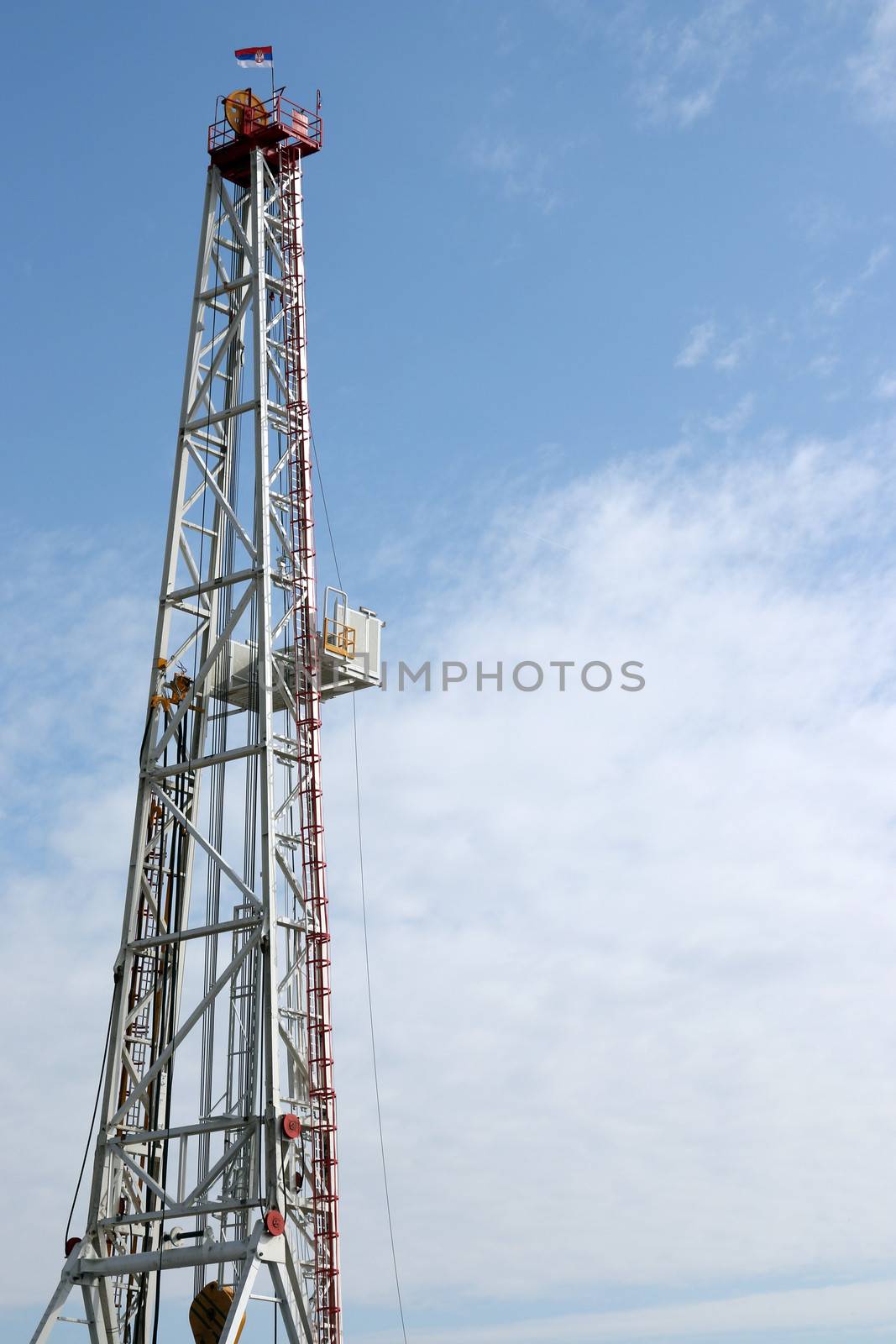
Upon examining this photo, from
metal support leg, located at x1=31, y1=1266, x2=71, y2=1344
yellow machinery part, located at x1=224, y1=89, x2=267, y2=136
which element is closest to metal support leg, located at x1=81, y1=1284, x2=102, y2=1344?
metal support leg, located at x1=31, y1=1266, x2=71, y2=1344

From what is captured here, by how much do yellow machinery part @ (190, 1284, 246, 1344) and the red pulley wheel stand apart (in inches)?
125

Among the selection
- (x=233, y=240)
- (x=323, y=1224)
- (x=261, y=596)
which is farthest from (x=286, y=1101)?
(x=233, y=240)

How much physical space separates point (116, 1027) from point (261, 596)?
351 inches

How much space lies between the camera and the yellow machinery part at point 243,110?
39.7m

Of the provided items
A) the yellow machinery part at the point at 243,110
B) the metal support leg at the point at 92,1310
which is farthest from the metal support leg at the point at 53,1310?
the yellow machinery part at the point at 243,110

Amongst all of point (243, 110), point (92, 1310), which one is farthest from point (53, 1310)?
point (243, 110)

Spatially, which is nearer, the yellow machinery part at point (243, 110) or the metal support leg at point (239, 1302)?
the metal support leg at point (239, 1302)

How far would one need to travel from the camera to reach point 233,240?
40.2 meters

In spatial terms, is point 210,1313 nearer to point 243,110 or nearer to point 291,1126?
point 291,1126

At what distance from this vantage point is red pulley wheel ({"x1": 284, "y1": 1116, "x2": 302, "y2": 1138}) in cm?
3241

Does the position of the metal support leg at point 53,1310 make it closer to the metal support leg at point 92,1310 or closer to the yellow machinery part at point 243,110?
the metal support leg at point 92,1310

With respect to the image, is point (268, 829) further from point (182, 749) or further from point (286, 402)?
point (286, 402)

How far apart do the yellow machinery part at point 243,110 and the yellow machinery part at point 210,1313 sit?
78.7 ft

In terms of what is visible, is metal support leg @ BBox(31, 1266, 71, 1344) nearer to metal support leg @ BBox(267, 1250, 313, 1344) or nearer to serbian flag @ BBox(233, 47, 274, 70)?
metal support leg @ BBox(267, 1250, 313, 1344)
